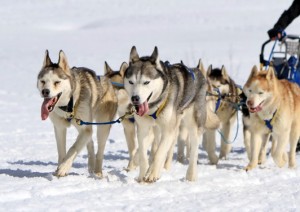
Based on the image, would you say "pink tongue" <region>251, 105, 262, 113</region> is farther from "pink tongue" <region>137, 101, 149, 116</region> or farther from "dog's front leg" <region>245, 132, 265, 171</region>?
"pink tongue" <region>137, 101, 149, 116</region>

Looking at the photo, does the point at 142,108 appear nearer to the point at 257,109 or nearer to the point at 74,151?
the point at 74,151

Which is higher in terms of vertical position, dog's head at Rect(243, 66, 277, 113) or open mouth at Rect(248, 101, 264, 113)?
dog's head at Rect(243, 66, 277, 113)

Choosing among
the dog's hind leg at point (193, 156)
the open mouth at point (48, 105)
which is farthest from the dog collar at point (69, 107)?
the dog's hind leg at point (193, 156)

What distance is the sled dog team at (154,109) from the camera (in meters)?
3.77

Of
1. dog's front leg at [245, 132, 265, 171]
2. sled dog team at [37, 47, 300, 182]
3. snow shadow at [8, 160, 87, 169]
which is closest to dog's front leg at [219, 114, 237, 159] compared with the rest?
sled dog team at [37, 47, 300, 182]

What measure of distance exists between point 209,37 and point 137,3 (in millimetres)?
10328

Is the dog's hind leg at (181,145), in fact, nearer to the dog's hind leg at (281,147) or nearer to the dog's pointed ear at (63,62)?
the dog's hind leg at (281,147)

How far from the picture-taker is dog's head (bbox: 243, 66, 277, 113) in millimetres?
4566

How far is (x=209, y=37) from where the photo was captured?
2106 cm

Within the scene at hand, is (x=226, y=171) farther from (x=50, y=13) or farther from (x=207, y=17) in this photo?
(x=50, y=13)

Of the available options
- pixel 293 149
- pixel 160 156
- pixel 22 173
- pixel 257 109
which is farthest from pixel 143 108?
pixel 293 149

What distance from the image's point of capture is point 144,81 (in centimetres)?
366

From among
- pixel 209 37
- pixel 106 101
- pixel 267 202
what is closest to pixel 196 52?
pixel 209 37

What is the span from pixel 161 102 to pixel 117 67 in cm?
1065
